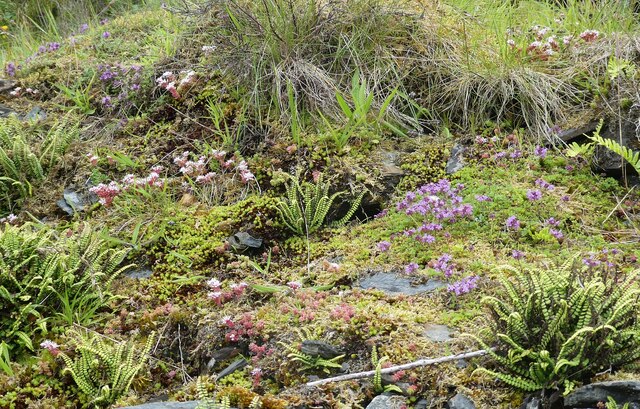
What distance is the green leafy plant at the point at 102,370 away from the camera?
3217 millimetres

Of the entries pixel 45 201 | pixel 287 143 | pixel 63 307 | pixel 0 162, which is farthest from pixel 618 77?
pixel 0 162

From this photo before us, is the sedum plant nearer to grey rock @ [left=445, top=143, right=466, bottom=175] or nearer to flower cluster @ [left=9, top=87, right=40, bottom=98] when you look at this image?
grey rock @ [left=445, top=143, right=466, bottom=175]

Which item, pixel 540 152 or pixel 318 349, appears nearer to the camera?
pixel 318 349

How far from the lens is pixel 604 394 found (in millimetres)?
2609

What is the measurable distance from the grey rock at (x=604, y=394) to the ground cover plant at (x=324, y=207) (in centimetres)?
6

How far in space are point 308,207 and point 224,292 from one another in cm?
98

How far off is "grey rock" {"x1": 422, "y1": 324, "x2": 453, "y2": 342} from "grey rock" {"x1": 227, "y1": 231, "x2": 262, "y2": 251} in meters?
1.52

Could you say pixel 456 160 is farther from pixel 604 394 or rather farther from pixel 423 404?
pixel 604 394

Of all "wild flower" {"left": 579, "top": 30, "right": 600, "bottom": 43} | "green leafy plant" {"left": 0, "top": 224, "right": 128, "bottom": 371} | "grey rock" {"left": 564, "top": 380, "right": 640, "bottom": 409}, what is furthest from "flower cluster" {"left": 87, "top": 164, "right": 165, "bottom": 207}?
Answer: "wild flower" {"left": 579, "top": 30, "right": 600, "bottom": 43}

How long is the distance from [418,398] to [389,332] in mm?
444

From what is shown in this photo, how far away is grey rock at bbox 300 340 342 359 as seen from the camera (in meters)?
3.17

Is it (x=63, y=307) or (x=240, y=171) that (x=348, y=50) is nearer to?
(x=240, y=171)

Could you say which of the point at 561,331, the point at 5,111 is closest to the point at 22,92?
the point at 5,111

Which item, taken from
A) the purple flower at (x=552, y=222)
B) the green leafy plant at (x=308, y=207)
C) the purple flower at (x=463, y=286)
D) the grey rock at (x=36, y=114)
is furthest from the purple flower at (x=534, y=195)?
the grey rock at (x=36, y=114)
